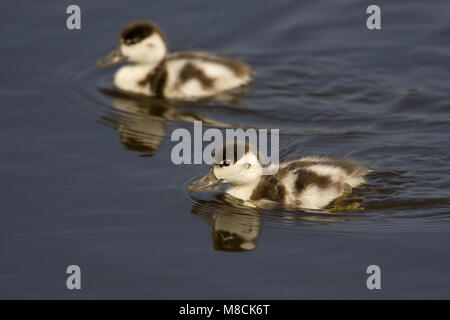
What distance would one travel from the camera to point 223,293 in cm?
489

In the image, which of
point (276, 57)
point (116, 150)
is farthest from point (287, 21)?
point (116, 150)

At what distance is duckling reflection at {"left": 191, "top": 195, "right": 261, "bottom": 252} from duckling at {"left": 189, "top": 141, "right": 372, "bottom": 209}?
0.42 ft

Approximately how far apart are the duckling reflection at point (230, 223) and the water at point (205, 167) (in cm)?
1

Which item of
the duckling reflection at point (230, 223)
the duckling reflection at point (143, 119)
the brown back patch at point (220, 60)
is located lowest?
the duckling reflection at point (230, 223)

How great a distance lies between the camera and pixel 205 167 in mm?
6445

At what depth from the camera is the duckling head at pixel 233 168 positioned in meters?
5.72

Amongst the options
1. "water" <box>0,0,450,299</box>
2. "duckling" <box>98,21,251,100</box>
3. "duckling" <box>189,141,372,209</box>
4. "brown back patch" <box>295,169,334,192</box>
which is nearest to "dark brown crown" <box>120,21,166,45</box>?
"duckling" <box>98,21,251,100</box>

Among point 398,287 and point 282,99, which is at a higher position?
point 282,99

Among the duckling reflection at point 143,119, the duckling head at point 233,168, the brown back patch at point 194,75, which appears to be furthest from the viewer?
the brown back patch at point 194,75

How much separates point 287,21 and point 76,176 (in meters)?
3.63

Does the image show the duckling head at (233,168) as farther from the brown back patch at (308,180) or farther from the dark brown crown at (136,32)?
the dark brown crown at (136,32)

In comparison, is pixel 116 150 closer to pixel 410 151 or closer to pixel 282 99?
pixel 282 99

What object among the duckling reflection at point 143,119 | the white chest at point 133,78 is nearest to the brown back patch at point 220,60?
the white chest at point 133,78

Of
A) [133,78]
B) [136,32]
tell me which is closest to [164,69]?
[133,78]
